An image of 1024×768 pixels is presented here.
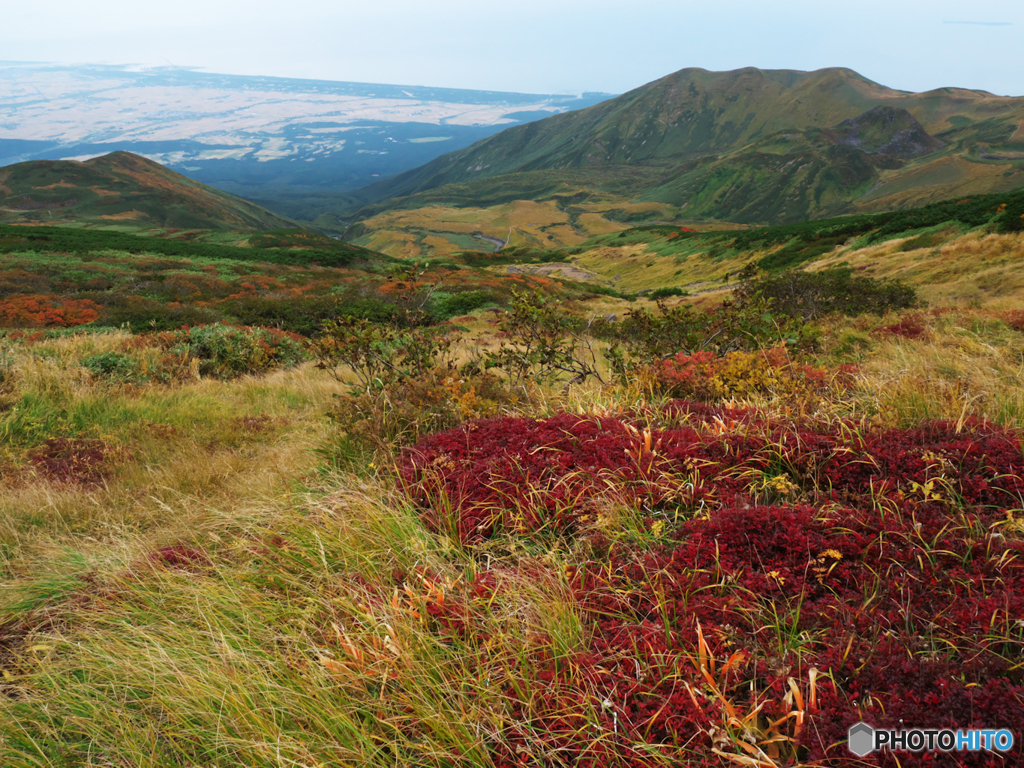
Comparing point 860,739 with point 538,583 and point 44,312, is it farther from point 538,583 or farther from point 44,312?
point 44,312

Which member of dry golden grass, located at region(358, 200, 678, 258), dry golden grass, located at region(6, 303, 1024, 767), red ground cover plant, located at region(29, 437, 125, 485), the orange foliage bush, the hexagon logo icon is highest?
dry golden grass, located at region(358, 200, 678, 258)

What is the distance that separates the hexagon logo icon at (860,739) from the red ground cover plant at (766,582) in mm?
28

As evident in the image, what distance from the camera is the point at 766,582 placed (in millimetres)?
2168

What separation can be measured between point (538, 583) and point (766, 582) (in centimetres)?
101

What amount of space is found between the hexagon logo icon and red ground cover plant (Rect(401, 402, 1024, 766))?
0.09 feet

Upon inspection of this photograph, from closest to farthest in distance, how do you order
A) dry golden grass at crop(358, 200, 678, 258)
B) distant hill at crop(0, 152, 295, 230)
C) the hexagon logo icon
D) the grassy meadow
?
1. the hexagon logo icon
2. the grassy meadow
3. distant hill at crop(0, 152, 295, 230)
4. dry golden grass at crop(358, 200, 678, 258)

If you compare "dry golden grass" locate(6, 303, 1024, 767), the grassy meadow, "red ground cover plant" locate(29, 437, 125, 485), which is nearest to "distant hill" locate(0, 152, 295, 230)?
"red ground cover plant" locate(29, 437, 125, 485)

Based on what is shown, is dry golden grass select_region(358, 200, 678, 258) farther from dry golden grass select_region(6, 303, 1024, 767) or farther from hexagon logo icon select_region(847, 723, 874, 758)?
hexagon logo icon select_region(847, 723, 874, 758)

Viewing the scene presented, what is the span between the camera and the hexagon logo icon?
4.86 ft

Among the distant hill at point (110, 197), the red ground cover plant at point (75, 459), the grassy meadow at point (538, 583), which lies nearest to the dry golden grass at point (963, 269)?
the grassy meadow at point (538, 583)

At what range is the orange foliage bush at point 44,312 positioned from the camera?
20695 mm

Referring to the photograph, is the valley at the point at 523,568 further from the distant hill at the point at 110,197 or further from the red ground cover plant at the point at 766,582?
the distant hill at the point at 110,197

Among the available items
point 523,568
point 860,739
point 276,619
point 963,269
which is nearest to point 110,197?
point 963,269

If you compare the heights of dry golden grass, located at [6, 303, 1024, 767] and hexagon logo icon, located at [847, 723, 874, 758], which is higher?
hexagon logo icon, located at [847, 723, 874, 758]
